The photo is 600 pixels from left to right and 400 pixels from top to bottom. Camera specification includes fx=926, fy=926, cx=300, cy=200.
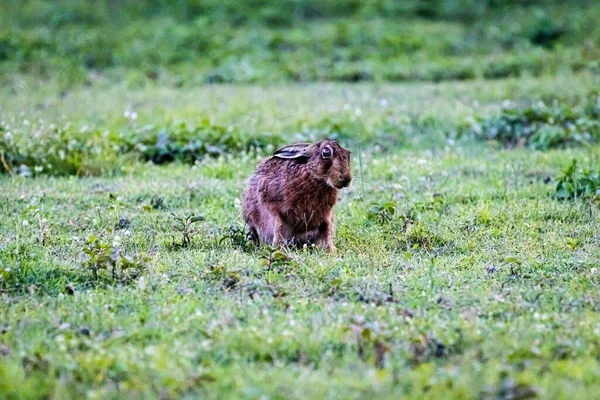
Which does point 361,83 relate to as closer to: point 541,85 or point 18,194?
point 541,85

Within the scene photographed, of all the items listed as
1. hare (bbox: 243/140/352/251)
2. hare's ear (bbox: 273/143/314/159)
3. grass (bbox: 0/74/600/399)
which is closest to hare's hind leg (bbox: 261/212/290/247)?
hare (bbox: 243/140/352/251)

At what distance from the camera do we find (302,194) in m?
7.16

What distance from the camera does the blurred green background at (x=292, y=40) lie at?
52.0 ft

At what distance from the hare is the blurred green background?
8.43 meters

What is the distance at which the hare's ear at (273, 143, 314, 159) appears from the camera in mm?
7184

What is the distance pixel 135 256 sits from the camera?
21.1 feet

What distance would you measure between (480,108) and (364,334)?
26.8ft

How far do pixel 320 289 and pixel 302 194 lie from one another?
4.49ft

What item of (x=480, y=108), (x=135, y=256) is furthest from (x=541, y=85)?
(x=135, y=256)

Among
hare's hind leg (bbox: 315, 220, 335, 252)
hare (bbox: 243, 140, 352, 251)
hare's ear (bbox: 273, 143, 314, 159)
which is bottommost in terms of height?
hare's hind leg (bbox: 315, 220, 335, 252)

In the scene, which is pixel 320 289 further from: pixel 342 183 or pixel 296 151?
pixel 296 151

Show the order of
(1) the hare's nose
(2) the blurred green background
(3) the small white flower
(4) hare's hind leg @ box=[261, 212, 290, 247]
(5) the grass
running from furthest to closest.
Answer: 1. (2) the blurred green background
2. (4) hare's hind leg @ box=[261, 212, 290, 247]
3. (1) the hare's nose
4. (3) the small white flower
5. (5) the grass

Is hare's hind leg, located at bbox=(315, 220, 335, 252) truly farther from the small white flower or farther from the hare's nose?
the small white flower

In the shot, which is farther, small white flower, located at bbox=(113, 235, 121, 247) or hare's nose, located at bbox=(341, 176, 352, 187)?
hare's nose, located at bbox=(341, 176, 352, 187)
